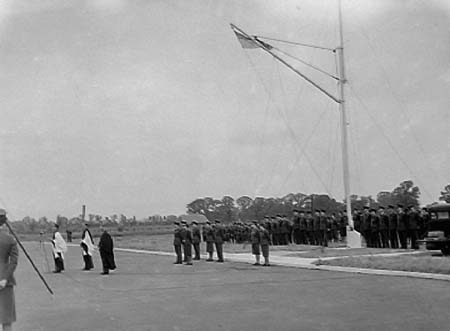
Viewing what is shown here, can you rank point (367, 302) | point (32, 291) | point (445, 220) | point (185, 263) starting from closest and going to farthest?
point (367, 302), point (32, 291), point (445, 220), point (185, 263)

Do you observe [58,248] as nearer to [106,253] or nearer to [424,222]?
[106,253]

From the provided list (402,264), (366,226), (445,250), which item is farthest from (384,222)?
(402,264)

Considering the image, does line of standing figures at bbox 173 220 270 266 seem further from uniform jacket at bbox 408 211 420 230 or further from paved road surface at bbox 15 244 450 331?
uniform jacket at bbox 408 211 420 230

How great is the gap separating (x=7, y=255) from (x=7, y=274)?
225mm

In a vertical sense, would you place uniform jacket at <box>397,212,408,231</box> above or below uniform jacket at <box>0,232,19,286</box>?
above

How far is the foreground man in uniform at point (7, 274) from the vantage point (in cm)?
727

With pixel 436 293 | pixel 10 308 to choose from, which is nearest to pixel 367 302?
pixel 436 293

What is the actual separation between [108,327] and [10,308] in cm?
238

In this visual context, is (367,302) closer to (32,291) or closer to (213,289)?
(213,289)

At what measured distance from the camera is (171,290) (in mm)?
14461

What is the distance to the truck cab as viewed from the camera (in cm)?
2217

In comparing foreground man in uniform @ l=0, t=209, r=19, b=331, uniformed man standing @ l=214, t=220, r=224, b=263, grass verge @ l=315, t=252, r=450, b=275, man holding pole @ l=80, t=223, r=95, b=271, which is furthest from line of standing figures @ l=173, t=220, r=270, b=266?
foreground man in uniform @ l=0, t=209, r=19, b=331

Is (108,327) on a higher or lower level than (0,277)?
lower

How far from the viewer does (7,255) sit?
24.3 feet
